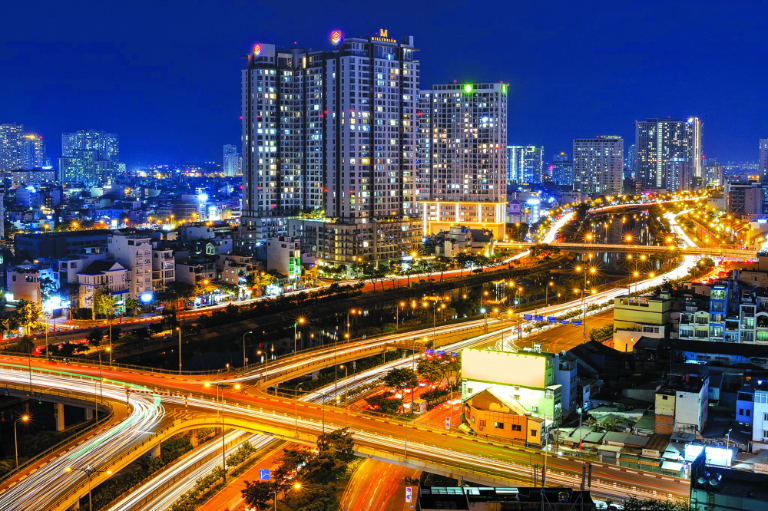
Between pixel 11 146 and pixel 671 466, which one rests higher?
pixel 11 146

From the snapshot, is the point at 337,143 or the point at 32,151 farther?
the point at 32,151

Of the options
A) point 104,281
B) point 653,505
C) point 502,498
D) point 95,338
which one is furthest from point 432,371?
point 104,281

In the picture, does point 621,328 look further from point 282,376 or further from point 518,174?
point 518,174

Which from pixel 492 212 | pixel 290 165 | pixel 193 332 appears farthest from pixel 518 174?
pixel 193 332

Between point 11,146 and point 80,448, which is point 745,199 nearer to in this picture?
point 80,448

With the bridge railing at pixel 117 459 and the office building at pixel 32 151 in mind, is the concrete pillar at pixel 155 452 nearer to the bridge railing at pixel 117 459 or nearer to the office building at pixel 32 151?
the bridge railing at pixel 117 459

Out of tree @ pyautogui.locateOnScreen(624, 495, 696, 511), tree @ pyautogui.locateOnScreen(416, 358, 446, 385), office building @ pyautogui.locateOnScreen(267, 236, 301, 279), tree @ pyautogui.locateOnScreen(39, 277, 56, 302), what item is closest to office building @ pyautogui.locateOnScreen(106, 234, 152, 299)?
tree @ pyautogui.locateOnScreen(39, 277, 56, 302)

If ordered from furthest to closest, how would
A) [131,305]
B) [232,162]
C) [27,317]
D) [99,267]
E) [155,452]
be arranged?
[232,162] → [99,267] → [131,305] → [27,317] → [155,452]
